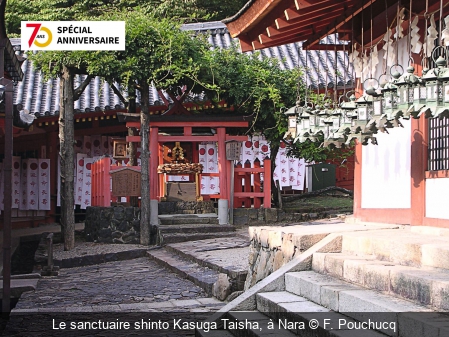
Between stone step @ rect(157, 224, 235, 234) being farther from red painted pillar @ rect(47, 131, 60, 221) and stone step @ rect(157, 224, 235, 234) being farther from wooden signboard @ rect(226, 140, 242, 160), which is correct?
red painted pillar @ rect(47, 131, 60, 221)

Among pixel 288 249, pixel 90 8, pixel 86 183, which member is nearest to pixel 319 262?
pixel 288 249

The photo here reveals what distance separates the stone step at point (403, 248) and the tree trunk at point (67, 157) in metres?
8.99

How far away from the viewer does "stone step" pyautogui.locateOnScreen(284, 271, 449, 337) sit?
427cm

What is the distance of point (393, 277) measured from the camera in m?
5.13

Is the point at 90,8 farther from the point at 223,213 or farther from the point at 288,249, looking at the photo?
the point at 288,249

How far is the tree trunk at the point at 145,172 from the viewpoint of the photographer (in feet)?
49.6

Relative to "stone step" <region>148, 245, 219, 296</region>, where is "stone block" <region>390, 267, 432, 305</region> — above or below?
above

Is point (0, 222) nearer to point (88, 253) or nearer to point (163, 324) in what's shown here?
point (88, 253)

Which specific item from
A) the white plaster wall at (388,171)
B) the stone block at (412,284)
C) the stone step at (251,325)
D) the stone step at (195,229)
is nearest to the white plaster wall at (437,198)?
the white plaster wall at (388,171)

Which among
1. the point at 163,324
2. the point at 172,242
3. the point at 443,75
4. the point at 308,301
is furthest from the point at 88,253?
the point at 443,75

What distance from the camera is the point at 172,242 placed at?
14.4 meters

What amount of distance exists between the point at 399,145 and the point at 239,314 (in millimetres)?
3525

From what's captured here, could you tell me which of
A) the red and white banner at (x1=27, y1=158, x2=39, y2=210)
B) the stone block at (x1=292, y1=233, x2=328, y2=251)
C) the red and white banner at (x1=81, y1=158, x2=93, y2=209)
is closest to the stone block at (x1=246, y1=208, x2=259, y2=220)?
the red and white banner at (x1=81, y1=158, x2=93, y2=209)

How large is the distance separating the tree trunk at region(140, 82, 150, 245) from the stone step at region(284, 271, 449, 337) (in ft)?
28.5
